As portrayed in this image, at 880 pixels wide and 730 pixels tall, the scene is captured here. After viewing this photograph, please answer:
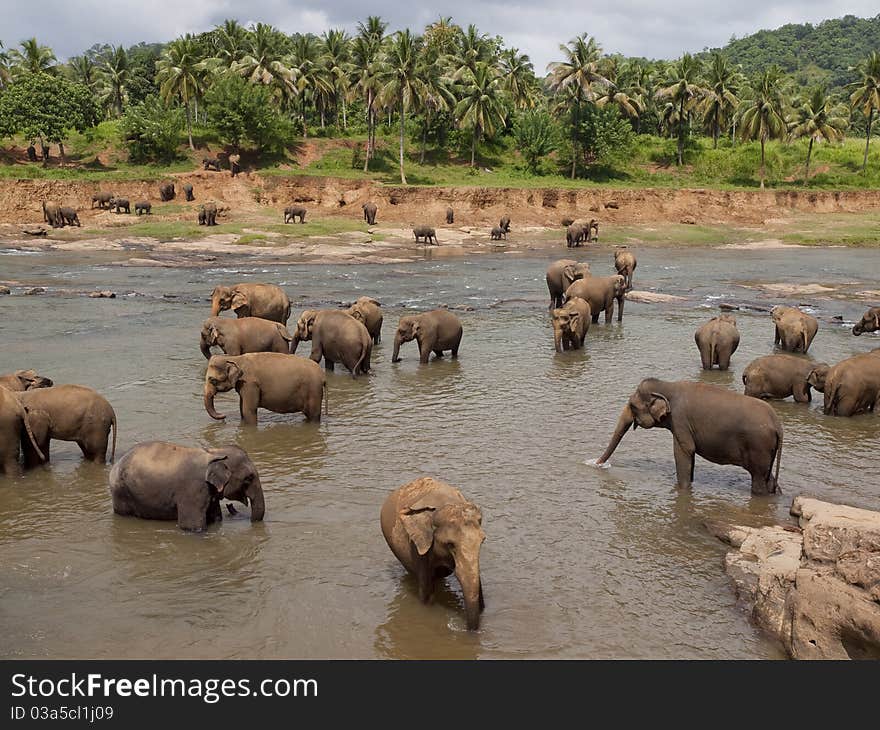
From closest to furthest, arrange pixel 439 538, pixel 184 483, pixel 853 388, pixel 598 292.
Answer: pixel 439 538 < pixel 184 483 < pixel 853 388 < pixel 598 292

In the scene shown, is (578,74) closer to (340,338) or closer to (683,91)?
(683,91)

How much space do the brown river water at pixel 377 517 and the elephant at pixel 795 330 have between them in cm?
57

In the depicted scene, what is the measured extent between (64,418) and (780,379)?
35.7 feet

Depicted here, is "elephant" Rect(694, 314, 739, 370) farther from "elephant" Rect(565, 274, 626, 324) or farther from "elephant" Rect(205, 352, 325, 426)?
"elephant" Rect(205, 352, 325, 426)

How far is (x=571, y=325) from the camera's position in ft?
63.4

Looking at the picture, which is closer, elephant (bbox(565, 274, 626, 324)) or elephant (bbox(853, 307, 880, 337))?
elephant (bbox(853, 307, 880, 337))

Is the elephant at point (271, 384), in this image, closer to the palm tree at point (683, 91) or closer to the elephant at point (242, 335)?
the elephant at point (242, 335)

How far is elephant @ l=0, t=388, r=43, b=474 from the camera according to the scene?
34.1 ft

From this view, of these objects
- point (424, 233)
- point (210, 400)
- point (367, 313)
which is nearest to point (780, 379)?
point (367, 313)

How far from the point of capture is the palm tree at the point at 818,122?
65562 mm

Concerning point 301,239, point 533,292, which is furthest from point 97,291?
point 301,239

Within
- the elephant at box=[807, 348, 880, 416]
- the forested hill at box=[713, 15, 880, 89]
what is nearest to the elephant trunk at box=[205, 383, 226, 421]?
the elephant at box=[807, 348, 880, 416]

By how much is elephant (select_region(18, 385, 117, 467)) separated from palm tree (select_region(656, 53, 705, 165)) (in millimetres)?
62283

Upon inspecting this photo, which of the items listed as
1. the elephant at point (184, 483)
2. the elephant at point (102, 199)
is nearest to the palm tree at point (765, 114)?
the elephant at point (102, 199)
